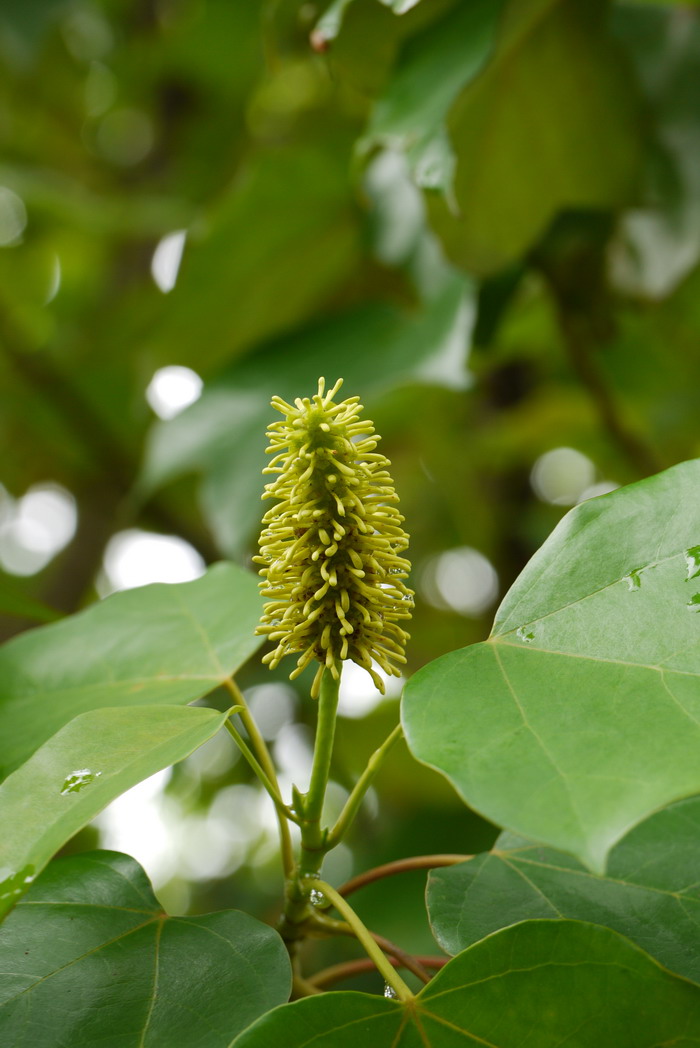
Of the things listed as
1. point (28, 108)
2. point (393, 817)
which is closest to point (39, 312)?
point (28, 108)

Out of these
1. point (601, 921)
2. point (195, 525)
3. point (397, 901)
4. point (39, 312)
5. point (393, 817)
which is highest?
point (39, 312)

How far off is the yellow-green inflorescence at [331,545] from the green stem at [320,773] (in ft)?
0.04

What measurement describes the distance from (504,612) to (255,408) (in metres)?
0.72

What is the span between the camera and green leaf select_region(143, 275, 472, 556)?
3.38ft

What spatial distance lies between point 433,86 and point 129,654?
51 centimetres

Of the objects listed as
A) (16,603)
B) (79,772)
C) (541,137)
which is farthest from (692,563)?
(541,137)

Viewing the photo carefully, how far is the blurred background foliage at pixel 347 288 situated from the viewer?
97 centimetres

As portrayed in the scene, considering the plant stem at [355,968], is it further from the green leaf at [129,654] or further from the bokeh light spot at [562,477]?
the bokeh light spot at [562,477]

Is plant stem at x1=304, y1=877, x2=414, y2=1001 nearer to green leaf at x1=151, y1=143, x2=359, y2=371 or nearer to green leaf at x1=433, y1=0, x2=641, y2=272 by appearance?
green leaf at x1=433, y1=0, x2=641, y2=272

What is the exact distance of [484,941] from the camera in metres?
Answer: 0.43

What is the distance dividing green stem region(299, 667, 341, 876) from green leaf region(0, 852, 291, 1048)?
48 millimetres

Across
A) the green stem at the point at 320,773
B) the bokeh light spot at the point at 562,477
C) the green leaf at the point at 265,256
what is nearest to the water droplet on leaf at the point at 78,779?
the green stem at the point at 320,773

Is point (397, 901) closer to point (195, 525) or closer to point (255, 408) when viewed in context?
point (255, 408)

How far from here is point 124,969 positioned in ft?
1.55
